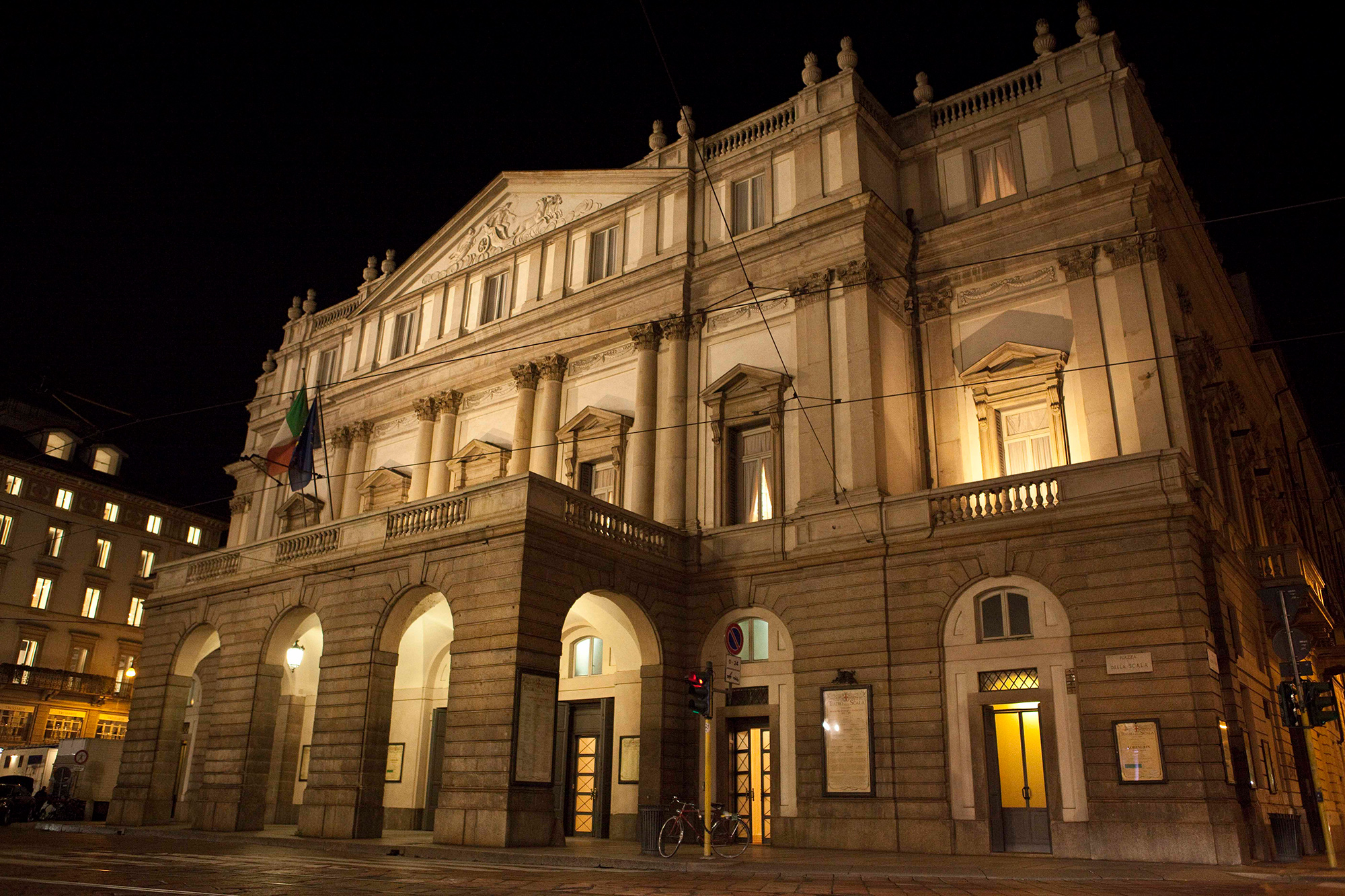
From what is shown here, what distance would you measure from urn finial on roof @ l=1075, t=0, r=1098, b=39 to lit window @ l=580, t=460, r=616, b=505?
1563cm

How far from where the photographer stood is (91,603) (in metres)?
49.6

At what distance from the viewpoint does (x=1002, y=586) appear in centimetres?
1933

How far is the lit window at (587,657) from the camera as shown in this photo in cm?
2433

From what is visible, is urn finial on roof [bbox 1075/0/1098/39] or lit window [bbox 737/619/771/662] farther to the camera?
urn finial on roof [bbox 1075/0/1098/39]

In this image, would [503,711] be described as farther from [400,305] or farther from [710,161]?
[400,305]

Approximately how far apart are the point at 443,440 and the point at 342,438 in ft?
17.6

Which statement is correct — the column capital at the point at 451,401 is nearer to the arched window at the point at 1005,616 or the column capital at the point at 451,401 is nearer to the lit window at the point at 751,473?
the lit window at the point at 751,473

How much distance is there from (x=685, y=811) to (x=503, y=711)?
3922mm

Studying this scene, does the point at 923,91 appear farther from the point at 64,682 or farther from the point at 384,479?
the point at 64,682

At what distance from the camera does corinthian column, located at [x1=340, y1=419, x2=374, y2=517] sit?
33031mm

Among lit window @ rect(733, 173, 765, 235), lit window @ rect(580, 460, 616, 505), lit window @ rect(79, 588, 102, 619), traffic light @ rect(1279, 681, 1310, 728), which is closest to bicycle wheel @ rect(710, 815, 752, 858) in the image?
lit window @ rect(580, 460, 616, 505)

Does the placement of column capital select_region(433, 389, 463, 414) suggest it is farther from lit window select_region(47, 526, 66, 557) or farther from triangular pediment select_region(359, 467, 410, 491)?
lit window select_region(47, 526, 66, 557)

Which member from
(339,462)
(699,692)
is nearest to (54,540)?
(339,462)

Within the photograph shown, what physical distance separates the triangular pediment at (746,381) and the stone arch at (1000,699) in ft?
22.5
